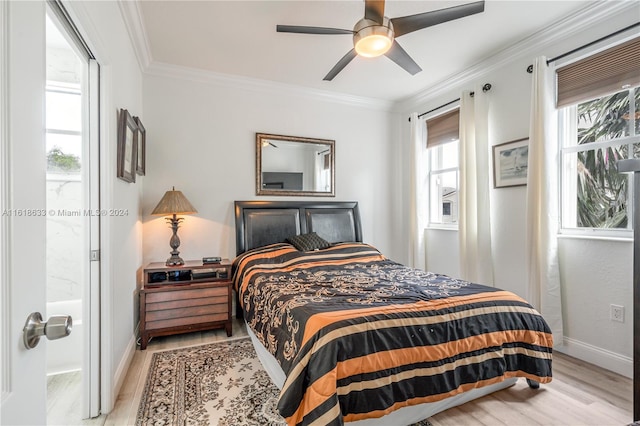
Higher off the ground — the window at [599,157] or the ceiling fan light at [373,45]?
the ceiling fan light at [373,45]

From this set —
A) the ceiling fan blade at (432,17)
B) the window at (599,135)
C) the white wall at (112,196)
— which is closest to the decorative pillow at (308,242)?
the white wall at (112,196)

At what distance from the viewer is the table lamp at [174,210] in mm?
3076

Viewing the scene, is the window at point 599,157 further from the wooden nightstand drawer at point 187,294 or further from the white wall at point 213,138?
the wooden nightstand drawer at point 187,294

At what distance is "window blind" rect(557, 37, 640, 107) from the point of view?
91.9 inches

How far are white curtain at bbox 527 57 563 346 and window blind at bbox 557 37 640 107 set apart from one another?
11cm

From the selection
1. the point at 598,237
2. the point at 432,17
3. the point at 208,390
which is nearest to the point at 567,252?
the point at 598,237

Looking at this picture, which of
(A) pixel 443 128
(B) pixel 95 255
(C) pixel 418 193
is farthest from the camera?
(C) pixel 418 193

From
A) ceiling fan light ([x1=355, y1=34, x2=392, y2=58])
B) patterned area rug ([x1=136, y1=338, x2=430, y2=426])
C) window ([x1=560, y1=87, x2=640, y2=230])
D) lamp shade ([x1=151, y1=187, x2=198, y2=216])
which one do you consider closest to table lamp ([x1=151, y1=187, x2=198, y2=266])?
lamp shade ([x1=151, y1=187, x2=198, y2=216])

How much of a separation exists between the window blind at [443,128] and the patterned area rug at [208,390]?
10.3 ft

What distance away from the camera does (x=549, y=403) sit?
1978 mm

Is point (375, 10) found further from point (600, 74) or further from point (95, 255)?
point (95, 255)

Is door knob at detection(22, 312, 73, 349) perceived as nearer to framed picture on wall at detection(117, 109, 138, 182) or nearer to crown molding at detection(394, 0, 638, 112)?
framed picture on wall at detection(117, 109, 138, 182)

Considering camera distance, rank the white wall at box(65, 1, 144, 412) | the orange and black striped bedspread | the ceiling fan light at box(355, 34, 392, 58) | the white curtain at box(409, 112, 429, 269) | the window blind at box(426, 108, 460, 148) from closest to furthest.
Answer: the orange and black striped bedspread
the white wall at box(65, 1, 144, 412)
the ceiling fan light at box(355, 34, 392, 58)
the window blind at box(426, 108, 460, 148)
the white curtain at box(409, 112, 429, 269)

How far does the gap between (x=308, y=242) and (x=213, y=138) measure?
1646mm
